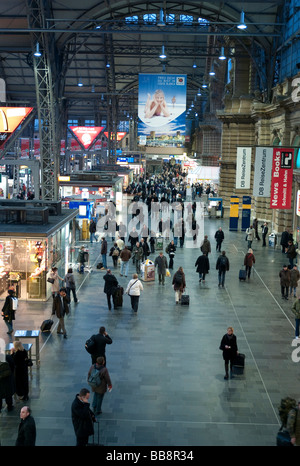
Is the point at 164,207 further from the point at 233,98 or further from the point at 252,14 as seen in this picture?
the point at 252,14

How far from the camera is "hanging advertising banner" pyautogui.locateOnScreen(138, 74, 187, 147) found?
31.7 metres

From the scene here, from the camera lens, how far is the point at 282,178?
80.8 feet

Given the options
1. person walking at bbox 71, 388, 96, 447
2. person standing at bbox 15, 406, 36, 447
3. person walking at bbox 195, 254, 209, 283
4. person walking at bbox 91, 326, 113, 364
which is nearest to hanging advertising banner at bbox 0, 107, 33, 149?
person walking at bbox 195, 254, 209, 283

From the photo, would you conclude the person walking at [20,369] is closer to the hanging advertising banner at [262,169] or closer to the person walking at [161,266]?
the person walking at [161,266]

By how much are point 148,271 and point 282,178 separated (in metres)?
7.90

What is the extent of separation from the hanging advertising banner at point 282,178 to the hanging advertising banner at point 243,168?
10263mm

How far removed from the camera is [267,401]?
10523 millimetres

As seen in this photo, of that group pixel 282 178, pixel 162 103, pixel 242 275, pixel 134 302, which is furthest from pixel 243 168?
pixel 134 302

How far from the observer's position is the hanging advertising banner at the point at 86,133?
4744cm

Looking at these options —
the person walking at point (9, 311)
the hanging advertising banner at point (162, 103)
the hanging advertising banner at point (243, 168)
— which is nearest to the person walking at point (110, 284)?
the person walking at point (9, 311)

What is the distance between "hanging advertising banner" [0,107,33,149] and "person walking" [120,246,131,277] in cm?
878

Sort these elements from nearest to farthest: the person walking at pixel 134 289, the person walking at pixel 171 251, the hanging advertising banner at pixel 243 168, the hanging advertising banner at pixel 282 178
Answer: the person walking at pixel 134 289
the person walking at pixel 171 251
the hanging advertising banner at pixel 282 178
the hanging advertising banner at pixel 243 168

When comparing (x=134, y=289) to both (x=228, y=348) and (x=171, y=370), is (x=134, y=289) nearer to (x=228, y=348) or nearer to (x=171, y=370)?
(x=171, y=370)

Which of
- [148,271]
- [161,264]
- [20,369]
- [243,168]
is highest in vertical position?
[243,168]
